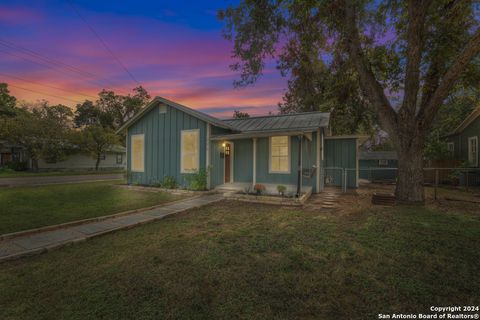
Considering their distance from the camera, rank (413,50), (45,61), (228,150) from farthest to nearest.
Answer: (45,61) < (228,150) < (413,50)

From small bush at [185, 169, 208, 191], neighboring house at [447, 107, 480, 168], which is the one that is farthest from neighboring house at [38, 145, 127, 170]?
neighboring house at [447, 107, 480, 168]

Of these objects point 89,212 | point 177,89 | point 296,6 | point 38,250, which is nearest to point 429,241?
point 38,250

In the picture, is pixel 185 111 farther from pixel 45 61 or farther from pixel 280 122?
pixel 45 61

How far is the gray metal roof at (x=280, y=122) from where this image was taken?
10289 millimetres

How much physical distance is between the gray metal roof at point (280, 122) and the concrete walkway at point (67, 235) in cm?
659

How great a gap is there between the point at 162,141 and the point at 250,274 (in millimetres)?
9169

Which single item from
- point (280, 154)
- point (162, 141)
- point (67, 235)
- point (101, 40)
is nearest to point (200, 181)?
point (162, 141)

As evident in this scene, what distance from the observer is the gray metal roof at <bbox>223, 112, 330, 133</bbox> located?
33.8 feet

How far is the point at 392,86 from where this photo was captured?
9266 mm

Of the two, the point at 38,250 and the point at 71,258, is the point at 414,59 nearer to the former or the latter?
the point at 71,258

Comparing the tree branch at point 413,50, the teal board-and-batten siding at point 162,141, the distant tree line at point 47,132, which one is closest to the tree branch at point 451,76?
the tree branch at point 413,50

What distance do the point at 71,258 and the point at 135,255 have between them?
36.5 inches

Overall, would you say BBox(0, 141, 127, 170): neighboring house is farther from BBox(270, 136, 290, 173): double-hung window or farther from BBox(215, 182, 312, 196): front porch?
BBox(270, 136, 290, 173): double-hung window

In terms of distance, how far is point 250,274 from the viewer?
8.80 ft
